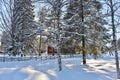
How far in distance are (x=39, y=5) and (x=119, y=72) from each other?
362 inches

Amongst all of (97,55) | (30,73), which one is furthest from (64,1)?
(97,55)

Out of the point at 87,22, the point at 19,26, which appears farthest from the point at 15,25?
the point at 87,22

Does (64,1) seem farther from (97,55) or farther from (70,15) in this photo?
(97,55)

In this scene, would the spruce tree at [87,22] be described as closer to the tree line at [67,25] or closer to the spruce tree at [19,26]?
the tree line at [67,25]

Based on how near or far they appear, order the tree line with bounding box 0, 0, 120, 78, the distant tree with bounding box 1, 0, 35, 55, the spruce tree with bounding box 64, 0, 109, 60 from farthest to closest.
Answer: the distant tree with bounding box 1, 0, 35, 55 → the spruce tree with bounding box 64, 0, 109, 60 → the tree line with bounding box 0, 0, 120, 78

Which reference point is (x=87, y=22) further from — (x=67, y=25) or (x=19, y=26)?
(x=19, y=26)

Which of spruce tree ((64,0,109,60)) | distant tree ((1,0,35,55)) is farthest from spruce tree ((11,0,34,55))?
spruce tree ((64,0,109,60))

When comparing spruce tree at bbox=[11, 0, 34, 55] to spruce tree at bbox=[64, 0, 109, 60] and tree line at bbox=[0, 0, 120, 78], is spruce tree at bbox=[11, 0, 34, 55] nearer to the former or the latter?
tree line at bbox=[0, 0, 120, 78]

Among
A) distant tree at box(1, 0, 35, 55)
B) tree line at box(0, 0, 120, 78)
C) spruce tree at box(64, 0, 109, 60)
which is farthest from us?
distant tree at box(1, 0, 35, 55)

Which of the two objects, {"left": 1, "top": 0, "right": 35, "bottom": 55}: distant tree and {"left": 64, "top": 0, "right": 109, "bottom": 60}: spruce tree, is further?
{"left": 1, "top": 0, "right": 35, "bottom": 55}: distant tree

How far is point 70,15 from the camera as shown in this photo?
30812mm

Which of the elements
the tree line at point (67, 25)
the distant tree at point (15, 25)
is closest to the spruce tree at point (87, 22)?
the tree line at point (67, 25)

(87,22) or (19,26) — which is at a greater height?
(19,26)

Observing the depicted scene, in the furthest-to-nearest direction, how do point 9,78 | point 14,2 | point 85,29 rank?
point 14,2, point 85,29, point 9,78
